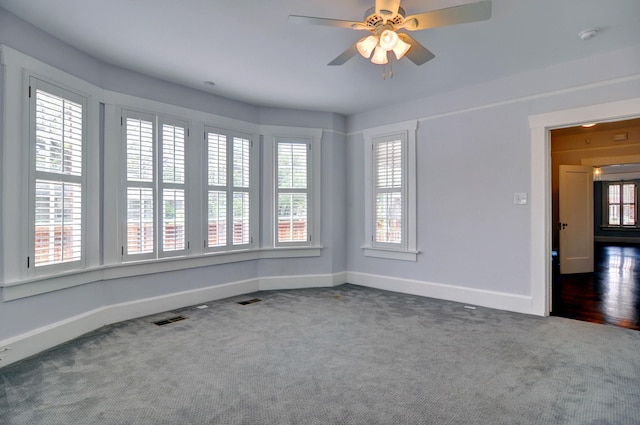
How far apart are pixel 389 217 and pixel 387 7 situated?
3373 millimetres

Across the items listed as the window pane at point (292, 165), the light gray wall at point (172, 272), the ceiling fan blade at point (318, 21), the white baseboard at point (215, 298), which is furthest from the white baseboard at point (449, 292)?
the ceiling fan blade at point (318, 21)

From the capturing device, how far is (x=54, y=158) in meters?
3.17

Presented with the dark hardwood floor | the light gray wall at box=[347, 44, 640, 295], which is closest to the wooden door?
the dark hardwood floor

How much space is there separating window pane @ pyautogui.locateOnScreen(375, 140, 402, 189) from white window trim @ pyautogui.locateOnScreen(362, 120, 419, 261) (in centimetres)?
9

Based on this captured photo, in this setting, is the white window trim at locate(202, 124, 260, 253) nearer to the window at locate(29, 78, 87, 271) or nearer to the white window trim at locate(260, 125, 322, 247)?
the white window trim at locate(260, 125, 322, 247)

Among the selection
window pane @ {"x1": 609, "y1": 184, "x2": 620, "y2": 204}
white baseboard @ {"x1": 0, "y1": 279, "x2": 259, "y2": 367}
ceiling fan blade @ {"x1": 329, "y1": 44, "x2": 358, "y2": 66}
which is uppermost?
ceiling fan blade @ {"x1": 329, "y1": 44, "x2": 358, "y2": 66}

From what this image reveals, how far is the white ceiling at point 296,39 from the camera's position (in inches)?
107

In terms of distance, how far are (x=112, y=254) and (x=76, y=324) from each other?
29.3 inches

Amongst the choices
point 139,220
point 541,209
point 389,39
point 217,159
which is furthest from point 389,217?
point 139,220

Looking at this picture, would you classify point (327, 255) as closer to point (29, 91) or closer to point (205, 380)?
point (205, 380)

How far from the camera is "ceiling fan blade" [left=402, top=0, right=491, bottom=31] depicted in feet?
6.86

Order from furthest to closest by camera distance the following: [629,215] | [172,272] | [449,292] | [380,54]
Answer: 1. [629,215]
2. [449,292]
3. [172,272]
4. [380,54]

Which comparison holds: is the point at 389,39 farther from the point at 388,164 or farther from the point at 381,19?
the point at 388,164

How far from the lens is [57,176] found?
3184 millimetres
